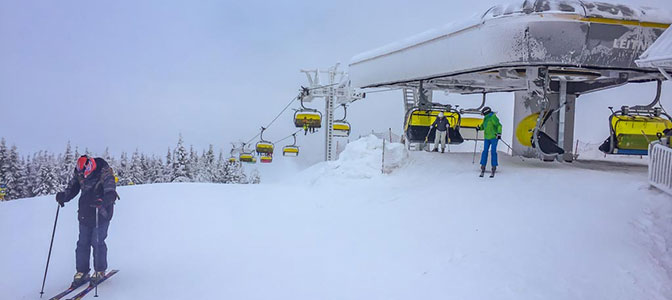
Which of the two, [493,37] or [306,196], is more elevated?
[493,37]

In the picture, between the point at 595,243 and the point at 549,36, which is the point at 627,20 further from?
the point at 595,243

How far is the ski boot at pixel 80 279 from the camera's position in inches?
242

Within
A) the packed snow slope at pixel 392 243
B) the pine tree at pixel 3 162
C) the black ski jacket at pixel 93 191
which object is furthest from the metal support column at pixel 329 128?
the black ski jacket at pixel 93 191

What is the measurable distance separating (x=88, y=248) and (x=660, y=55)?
8.63m

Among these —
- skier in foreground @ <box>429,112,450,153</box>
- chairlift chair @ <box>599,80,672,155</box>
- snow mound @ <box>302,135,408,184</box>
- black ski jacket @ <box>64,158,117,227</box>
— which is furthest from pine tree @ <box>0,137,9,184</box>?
chairlift chair @ <box>599,80,672,155</box>

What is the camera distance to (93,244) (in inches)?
250

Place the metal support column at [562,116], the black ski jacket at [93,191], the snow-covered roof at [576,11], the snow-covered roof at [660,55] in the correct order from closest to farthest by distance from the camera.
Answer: the snow-covered roof at [660,55] < the black ski jacket at [93,191] < the snow-covered roof at [576,11] < the metal support column at [562,116]

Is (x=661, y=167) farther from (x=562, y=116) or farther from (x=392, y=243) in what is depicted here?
(x=562, y=116)

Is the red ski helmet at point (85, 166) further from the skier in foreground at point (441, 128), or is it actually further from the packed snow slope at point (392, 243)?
the skier in foreground at point (441, 128)

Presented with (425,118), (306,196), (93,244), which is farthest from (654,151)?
(93,244)

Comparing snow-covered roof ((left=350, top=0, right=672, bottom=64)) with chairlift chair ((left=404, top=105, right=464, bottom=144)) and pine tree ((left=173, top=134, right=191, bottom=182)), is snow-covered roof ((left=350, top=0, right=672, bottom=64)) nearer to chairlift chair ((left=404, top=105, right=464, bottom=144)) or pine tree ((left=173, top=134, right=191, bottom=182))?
chairlift chair ((left=404, top=105, right=464, bottom=144))

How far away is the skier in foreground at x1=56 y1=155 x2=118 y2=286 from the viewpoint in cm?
625

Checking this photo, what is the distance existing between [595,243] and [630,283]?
1104 mm

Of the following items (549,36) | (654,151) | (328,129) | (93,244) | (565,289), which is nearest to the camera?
(565,289)
